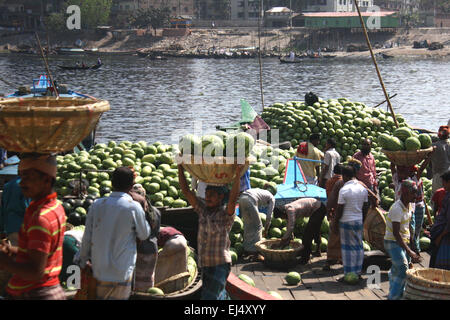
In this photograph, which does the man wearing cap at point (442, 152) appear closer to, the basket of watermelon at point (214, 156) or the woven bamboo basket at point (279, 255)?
the woven bamboo basket at point (279, 255)

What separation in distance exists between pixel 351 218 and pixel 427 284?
163 cm

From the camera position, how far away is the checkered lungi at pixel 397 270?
5953 millimetres

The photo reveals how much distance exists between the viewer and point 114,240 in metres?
4.37

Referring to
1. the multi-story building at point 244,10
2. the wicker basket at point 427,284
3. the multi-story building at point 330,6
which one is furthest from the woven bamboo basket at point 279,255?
the multi-story building at point 244,10

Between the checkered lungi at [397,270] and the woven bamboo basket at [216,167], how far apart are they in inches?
71.7

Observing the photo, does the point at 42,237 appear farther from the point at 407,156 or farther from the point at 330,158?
the point at 330,158

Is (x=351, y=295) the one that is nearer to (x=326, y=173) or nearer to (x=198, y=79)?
(x=326, y=173)

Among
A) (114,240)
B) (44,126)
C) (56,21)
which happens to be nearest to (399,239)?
(114,240)

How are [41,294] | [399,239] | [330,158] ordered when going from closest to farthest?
1. [41,294]
2. [399,239]
3. [330,158]

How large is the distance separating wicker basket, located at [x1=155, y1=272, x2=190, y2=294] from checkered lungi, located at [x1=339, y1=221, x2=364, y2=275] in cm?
190

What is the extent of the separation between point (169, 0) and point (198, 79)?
54.6m

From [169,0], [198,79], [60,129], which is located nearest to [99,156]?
[60,129]

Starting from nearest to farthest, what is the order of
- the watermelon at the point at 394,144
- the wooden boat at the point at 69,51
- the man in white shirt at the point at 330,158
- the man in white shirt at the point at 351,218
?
the man in white shirt at the point at 351,218 < the watermelon at the point at 394,144 < the man in white shirt at the point at 330,158 < the wooden boat at the point at 69,51

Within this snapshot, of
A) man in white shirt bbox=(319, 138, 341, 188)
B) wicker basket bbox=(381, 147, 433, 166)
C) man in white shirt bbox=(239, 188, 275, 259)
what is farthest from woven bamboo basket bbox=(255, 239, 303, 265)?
man in white shirt bbox=(319, 138, 341, 188)
